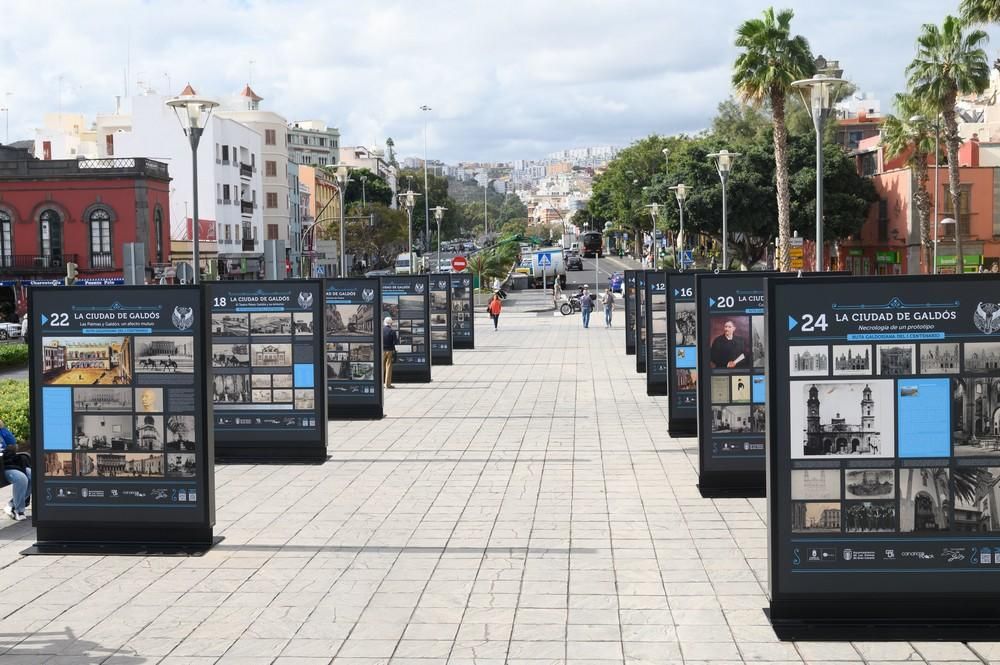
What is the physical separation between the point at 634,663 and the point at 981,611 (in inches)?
100

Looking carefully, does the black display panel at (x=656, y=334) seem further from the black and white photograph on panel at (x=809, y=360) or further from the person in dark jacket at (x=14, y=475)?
the black and white photograph on panel at (x=809, y=360)

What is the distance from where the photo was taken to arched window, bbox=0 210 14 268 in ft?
180

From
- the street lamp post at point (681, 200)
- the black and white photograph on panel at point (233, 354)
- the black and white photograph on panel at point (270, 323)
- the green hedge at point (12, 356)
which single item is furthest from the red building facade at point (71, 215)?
the black and white photograph on panel at point (270, 323)

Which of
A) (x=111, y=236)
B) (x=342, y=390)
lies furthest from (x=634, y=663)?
(x=111, y=236)

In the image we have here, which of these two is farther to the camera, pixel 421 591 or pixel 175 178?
pixel 175 178

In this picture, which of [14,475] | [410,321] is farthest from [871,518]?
[410,321]

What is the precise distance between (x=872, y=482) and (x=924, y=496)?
373 mm

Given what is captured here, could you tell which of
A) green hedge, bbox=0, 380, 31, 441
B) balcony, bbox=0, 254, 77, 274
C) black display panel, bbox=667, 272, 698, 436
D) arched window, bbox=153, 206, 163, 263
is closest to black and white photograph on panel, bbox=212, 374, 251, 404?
green hedge, bbox=0, 380, 31, 441

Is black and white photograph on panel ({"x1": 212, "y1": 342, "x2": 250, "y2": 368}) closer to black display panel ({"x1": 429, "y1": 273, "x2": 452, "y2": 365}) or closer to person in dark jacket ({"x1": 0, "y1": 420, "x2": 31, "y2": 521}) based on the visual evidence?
person in dark jacket ({"x1": 0, "y1": 420, "x2": 31, "y2": 521})

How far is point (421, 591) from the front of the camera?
9.66 m

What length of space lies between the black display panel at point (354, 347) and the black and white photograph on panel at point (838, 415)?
1232cm

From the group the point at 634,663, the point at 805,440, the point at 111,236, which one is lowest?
the point at 634,663

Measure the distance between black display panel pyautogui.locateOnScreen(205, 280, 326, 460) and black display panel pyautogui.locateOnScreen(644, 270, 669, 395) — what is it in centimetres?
877

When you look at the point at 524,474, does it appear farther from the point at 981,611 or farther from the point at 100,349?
the point at 981,611
